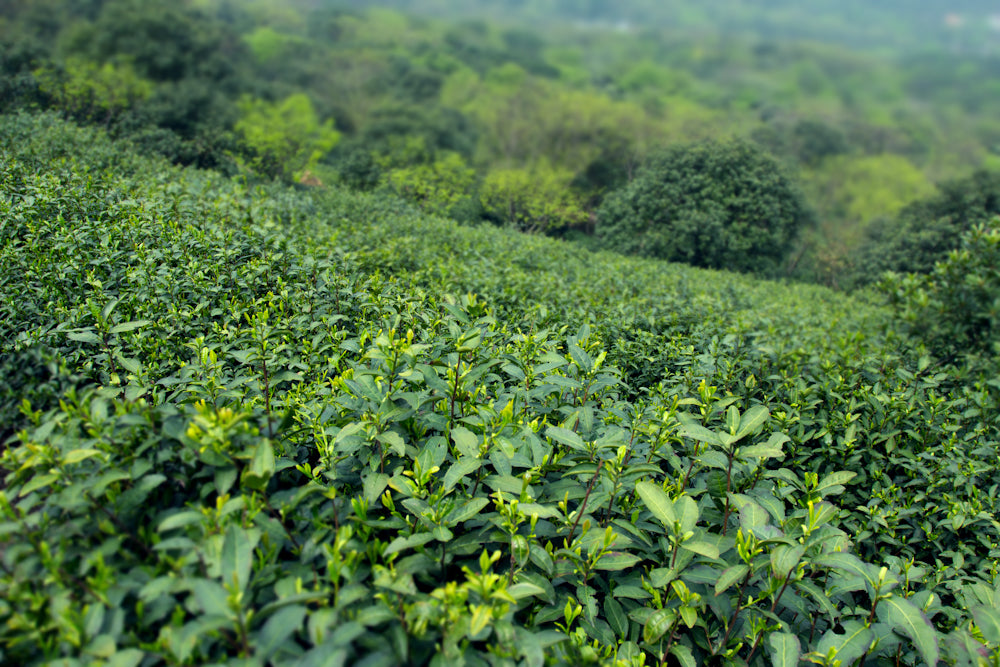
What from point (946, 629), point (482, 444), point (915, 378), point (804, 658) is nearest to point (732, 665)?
point (804, 658)

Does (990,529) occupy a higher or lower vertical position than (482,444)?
lower

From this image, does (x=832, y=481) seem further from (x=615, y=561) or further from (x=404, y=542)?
(x=404, y=542)

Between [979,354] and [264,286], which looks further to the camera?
[264,286]

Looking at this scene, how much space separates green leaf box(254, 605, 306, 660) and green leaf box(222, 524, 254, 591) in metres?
0.13

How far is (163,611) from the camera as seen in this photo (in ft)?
4.44

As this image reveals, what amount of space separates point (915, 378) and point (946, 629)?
6.07 feet

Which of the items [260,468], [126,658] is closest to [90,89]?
[260,468]

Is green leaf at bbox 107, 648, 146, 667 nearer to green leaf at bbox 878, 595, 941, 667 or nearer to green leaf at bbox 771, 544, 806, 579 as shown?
green leaf at bbox 771, 544, 806, 579

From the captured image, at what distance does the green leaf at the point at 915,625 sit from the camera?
1.55 m

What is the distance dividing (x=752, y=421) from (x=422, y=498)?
1.46m

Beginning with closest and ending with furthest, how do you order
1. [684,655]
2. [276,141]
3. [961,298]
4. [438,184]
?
[684,655] → [961,298] → [276,141] → [438,184]

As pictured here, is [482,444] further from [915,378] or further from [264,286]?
[915,378]

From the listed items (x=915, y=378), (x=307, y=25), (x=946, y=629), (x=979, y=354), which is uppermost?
(x=307, y=25)

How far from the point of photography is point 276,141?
25.5 metres
